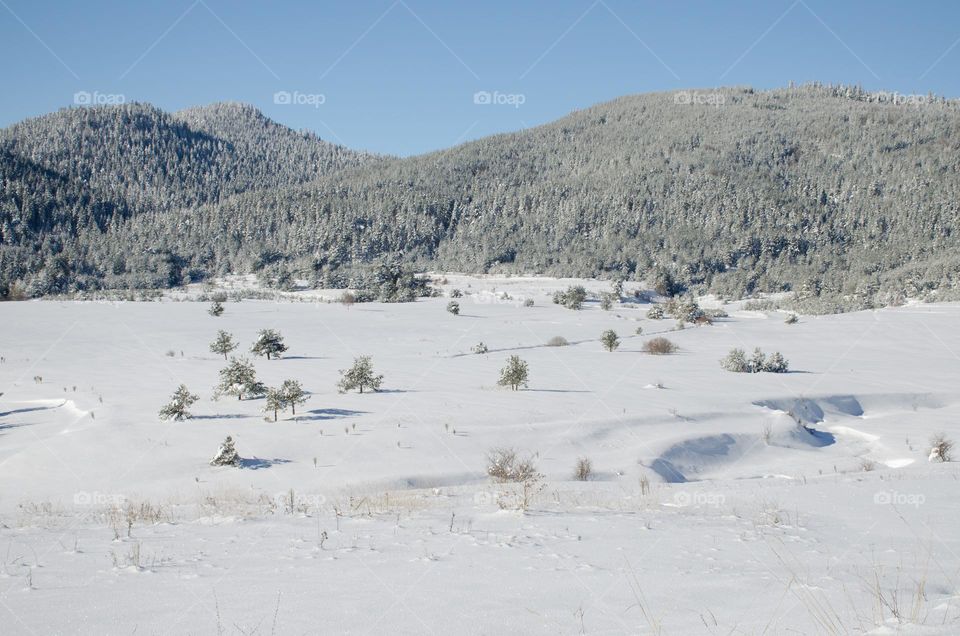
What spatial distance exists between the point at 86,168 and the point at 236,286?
8100 cm

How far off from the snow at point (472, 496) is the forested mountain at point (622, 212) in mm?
36836

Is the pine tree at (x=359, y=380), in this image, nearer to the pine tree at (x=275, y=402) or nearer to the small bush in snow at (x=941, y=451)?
the pine tree at (x=275, y=402)

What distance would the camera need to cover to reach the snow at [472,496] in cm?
378

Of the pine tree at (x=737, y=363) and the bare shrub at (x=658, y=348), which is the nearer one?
the pine tree at (x=737, y=363)

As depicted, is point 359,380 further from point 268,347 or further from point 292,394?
point 268,347

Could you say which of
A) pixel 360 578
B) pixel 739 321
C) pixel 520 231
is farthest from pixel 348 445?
pixel 520 231

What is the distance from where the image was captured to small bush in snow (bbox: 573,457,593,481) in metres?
10.9

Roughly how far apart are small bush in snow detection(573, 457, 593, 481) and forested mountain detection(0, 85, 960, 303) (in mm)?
45834

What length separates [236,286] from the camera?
66938 mm

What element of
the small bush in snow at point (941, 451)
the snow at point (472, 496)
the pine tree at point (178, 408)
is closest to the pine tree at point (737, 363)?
the snow at point (472, 496)

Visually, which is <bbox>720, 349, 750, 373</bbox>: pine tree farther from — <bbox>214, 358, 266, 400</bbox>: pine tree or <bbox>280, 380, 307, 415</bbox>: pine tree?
<bbox>214, 358, 266, 400</bbox>: pine tree

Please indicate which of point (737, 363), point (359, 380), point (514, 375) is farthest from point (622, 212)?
point (359, 380)

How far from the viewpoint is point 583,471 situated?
10984 mm

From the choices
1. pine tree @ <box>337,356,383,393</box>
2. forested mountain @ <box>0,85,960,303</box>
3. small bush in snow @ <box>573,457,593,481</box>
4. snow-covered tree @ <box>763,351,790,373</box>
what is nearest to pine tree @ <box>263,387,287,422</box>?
pine tree @ <box>337,356,383,393</box>
